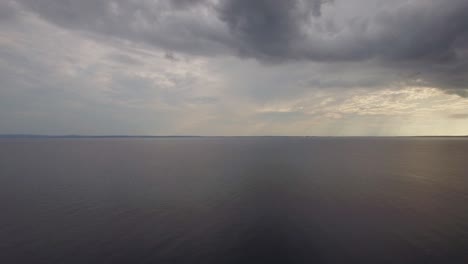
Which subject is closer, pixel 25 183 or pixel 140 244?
pixel 140 244

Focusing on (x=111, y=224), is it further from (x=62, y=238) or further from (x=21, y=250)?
(x=21, y=250)

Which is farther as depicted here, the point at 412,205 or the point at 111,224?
the point at 412,205

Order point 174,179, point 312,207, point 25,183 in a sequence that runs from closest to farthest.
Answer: point 312,207 → point 25,183 → point 174,179

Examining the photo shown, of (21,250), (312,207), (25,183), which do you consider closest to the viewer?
(21,250)

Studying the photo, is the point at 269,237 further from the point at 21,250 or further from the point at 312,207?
the point at 21,250

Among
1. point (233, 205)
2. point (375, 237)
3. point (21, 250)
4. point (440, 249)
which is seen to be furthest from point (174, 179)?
point (440, 249)

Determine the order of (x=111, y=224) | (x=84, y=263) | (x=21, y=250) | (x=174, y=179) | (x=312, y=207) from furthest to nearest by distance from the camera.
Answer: (x=174, y=179), (x=312, y=207), (x=111, y=224), (x=21, y=250), (x=84, y=263)

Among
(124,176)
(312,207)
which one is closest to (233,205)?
(312,207)

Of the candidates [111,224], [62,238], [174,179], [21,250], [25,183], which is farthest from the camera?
[174,179]
